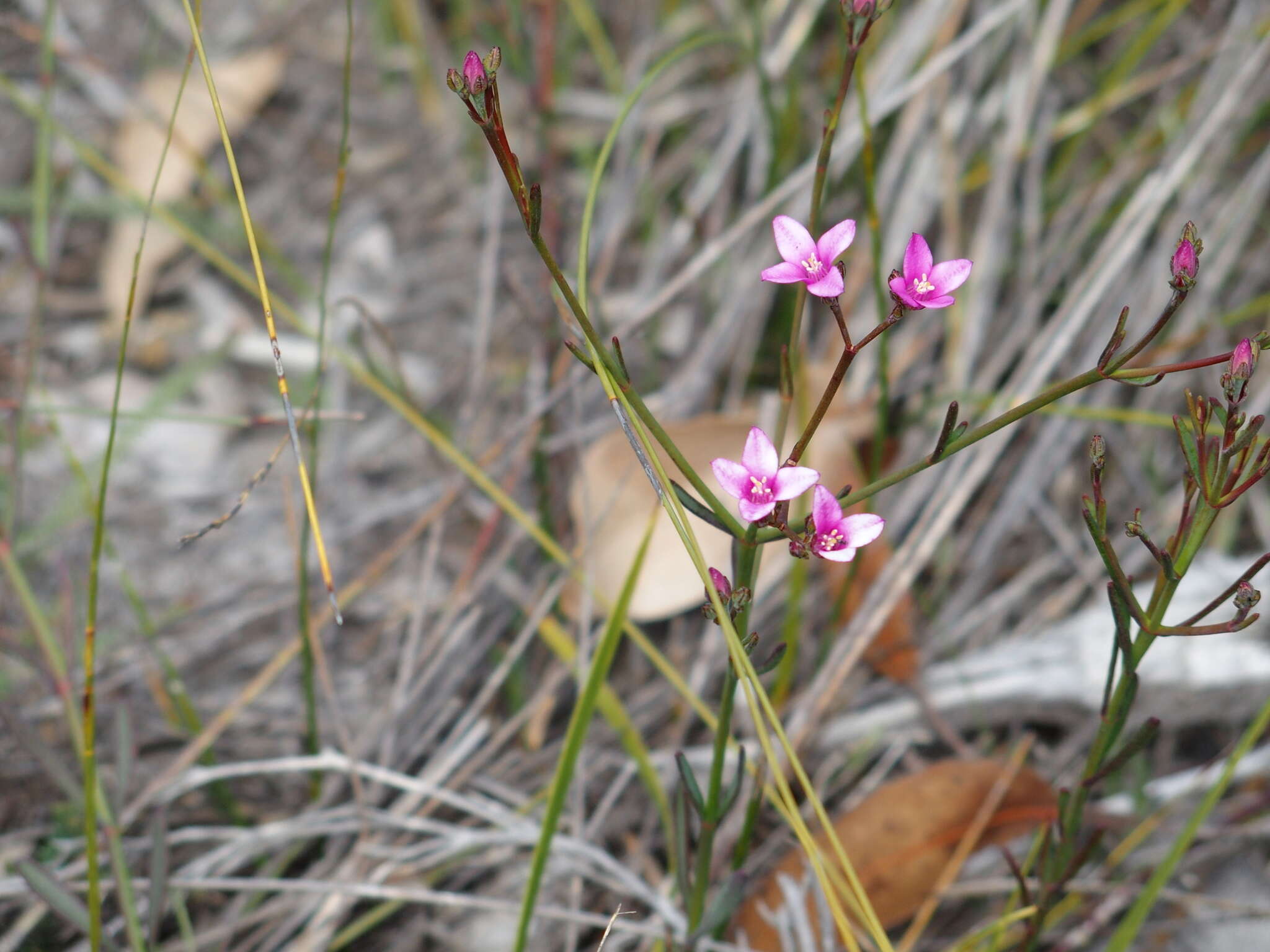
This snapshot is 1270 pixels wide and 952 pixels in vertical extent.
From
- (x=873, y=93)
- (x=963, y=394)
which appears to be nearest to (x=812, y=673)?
(x=963, y=394)

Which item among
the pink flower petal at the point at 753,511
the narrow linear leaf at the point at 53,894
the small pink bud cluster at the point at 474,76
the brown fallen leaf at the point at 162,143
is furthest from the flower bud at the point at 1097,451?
the brown fallen leaf at the point at 162,143

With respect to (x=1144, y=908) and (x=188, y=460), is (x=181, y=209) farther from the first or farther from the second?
(x=1144, y=908)

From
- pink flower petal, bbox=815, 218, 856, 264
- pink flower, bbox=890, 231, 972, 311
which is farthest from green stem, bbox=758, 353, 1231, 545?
pink flower petal, bbox=815, 218, 856, 264

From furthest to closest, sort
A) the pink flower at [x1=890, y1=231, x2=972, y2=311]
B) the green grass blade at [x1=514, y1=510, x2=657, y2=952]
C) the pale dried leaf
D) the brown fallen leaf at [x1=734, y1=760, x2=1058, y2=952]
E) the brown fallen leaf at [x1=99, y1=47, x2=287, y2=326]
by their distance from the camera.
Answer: the brown fallen leaf at [x1=99, y1=47, x2=287, y2=326] → the pale dried leaf → the brown fallen leaf at [x1=734, y1=760, x2=1058, y2=952] → the green grass blade at [x1=514, y1=510, x2=657, y2=952] → the pink flower at [x1=890, y1=231, x2=972, y2=311]

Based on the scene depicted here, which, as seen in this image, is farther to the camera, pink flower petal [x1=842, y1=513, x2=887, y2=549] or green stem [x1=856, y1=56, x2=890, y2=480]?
green stem [x1=856, y1=56, x2=890, y2=480]

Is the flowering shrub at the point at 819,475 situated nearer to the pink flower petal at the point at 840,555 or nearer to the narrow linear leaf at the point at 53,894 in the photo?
the pink flower petal at the point at 840,555

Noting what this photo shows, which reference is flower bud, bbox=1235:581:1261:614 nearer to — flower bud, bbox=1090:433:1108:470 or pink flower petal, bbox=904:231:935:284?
flower bud, bbox=1090:433:1108:470

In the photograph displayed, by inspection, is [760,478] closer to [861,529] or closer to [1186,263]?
[861,529]
